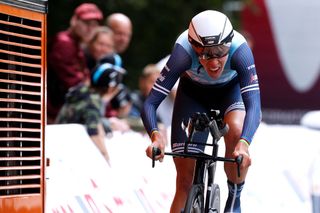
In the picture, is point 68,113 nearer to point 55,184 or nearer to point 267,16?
point 55,184

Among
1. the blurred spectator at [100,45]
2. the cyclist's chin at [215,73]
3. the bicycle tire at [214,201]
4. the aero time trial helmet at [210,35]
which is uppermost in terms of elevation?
the blurred spectator at [100,45]

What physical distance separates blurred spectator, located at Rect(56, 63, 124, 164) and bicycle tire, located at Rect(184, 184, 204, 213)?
2614 millimetres

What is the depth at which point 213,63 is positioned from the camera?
27.1 feet

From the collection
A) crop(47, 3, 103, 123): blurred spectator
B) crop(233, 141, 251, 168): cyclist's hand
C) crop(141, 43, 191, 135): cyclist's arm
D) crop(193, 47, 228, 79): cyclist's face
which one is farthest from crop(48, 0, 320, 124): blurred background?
crop(233, 141, 251, 168): cyclist's hand

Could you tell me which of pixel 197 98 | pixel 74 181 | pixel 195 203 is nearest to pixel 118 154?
pixel 74 181

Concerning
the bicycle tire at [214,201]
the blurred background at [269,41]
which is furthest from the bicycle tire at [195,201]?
the blurred background at [269,41]

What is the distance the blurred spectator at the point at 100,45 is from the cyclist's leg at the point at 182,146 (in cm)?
293

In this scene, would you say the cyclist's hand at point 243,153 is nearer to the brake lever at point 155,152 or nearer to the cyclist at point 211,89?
the cyclist at point 211,89

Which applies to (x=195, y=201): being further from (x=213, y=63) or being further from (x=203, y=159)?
(x=213, y=63)

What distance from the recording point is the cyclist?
8.25m

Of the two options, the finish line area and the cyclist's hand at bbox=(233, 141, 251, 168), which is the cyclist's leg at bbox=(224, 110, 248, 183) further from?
the finish line area

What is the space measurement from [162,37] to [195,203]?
1316cm

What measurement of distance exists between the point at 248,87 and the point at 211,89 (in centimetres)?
64

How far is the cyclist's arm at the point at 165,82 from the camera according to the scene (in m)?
8.41
